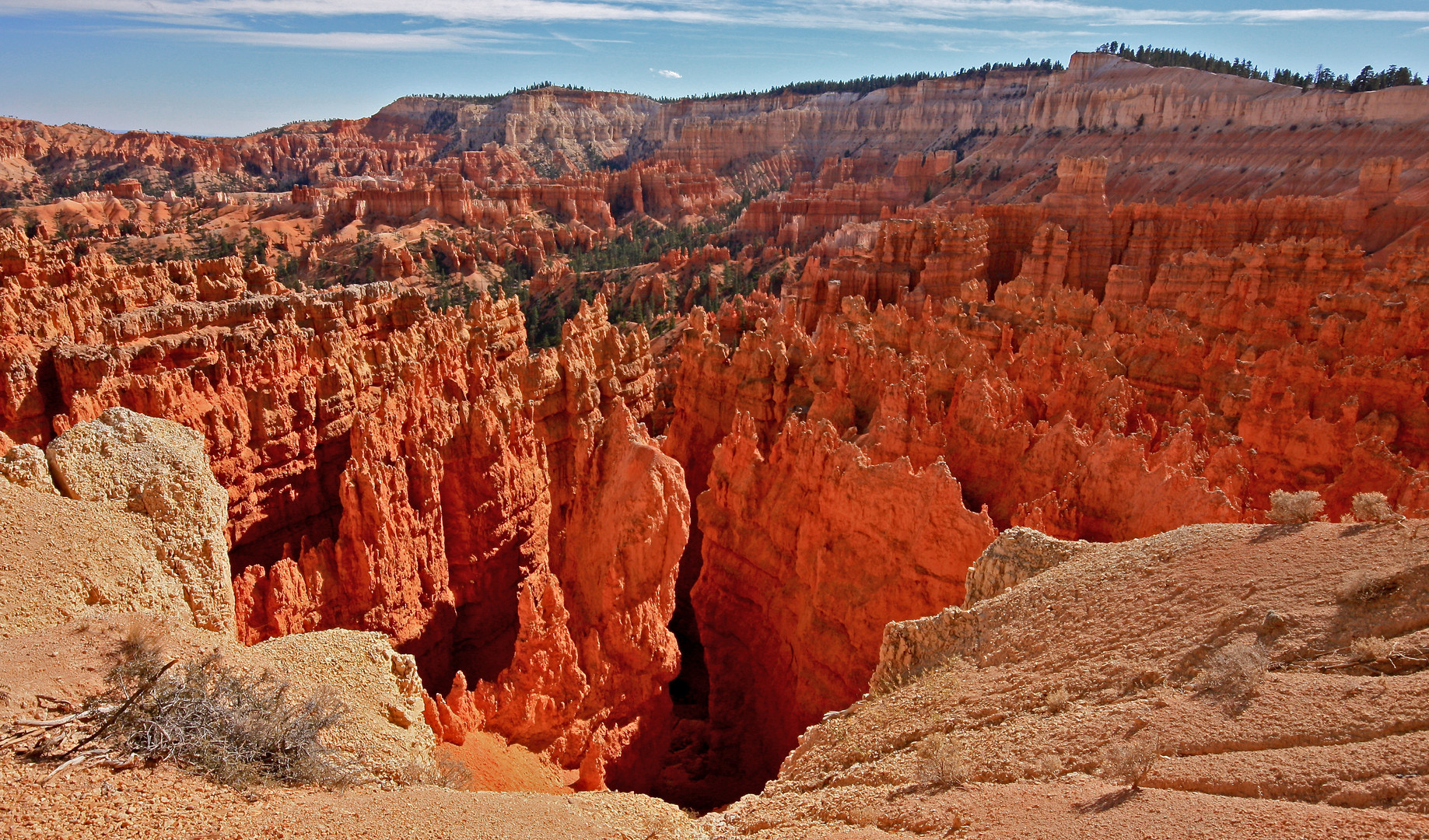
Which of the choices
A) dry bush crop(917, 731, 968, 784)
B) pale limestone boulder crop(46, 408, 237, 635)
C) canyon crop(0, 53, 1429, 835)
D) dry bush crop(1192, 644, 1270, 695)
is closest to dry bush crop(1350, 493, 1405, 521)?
canyon crop(0, 53, 1429, 835)

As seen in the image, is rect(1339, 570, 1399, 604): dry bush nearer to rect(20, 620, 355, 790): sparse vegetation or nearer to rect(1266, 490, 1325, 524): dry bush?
rect(1266, 490, 1325, 524): dry bush

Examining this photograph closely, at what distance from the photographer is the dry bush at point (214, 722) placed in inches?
197

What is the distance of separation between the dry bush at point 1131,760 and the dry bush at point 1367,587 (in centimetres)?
170

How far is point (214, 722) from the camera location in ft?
17.4

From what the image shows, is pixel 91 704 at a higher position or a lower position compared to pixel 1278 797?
lower

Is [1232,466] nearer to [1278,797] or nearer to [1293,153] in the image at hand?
[1278,797]

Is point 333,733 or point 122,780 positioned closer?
point 122,780

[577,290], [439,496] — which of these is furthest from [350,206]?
[439,496]

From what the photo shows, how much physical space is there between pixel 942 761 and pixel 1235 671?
5.96ft

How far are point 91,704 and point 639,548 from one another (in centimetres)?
642

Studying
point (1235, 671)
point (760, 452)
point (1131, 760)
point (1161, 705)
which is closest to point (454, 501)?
point (760, 452)

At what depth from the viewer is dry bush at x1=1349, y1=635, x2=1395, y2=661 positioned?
15.6ft

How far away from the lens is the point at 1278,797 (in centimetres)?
417

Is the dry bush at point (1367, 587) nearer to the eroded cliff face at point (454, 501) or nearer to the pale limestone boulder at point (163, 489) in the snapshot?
the eroded cliff face at point (454, 501)
